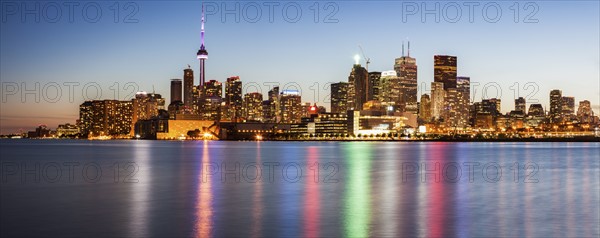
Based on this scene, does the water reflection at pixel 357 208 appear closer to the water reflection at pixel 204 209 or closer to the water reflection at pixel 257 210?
the water reflection at pixel 257 210

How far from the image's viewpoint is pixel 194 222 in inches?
1003

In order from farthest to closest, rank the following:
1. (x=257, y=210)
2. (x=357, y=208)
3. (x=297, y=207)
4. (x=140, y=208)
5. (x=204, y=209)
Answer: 1. (x=297, y=207)
2. (x=357, y=208)
3. (x=140, y=208)
4. (x=204, y=209)
5. (x=257, y=210)

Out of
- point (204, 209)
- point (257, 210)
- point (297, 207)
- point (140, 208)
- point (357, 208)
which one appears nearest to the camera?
point (257, 210)

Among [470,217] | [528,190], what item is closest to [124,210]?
[470,217]

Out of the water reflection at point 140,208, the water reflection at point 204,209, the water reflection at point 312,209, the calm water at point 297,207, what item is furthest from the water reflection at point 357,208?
the water reflection at point 140,208

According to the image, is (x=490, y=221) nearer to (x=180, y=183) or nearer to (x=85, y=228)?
(x=85, y=228)

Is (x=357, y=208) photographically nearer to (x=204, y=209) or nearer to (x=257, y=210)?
(x=257, y=210)

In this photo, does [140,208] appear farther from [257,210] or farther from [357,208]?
[357,208]

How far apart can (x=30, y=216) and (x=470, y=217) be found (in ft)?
60.9

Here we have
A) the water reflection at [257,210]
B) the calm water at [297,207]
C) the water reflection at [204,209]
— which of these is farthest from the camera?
the calm water at [297,207]

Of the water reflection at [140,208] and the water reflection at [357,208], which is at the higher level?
the water reflection at [140,208]

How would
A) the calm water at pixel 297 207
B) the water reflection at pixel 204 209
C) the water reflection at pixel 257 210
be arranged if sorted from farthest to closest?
the calm water at pixel 297 207 → the water reflection at pixel 257 210 → the water reflection at pixel 204 209

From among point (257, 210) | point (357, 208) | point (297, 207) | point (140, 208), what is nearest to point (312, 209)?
point (297, 207)

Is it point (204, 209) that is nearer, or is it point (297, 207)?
point (204, 209)
